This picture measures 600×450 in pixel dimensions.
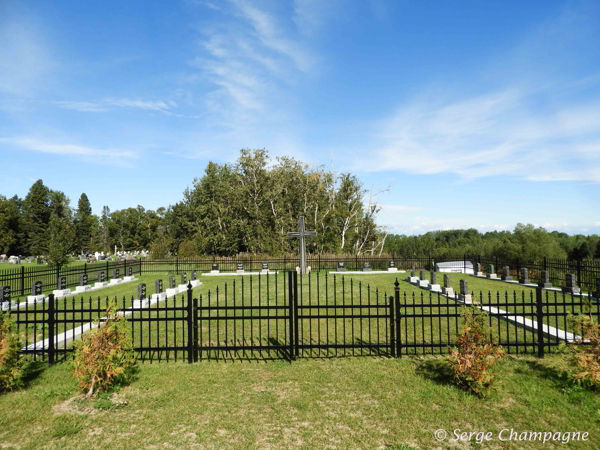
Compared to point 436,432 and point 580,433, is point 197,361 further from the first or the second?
point 580,433

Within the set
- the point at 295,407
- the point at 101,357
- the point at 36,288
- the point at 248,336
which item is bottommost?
the point at 248,336

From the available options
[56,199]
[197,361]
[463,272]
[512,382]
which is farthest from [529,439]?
[56,199]

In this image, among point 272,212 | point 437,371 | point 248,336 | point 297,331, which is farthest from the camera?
point 272,212

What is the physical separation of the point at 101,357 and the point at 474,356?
231 inches

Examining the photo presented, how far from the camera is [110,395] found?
5574 millimetres

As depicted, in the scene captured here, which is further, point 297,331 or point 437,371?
point 297,331

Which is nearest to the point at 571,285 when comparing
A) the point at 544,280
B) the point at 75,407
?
the point at 544,280

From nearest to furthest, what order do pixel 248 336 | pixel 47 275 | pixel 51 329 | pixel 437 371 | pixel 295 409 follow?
pixel 295 409 < pixel 437 371 < pixel 51 329 < pixel 248 336 < pixel 47 275

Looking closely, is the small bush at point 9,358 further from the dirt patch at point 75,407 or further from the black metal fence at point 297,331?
the dirt patch at point 75,407

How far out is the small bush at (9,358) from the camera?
555cm

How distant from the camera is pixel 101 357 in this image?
5.48m

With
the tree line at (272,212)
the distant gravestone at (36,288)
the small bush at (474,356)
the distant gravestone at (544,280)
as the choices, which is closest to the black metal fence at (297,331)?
the small bush at (474,356)

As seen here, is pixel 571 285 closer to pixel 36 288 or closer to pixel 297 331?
pixel 297 331

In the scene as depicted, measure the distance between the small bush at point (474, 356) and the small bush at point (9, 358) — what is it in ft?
23.3
